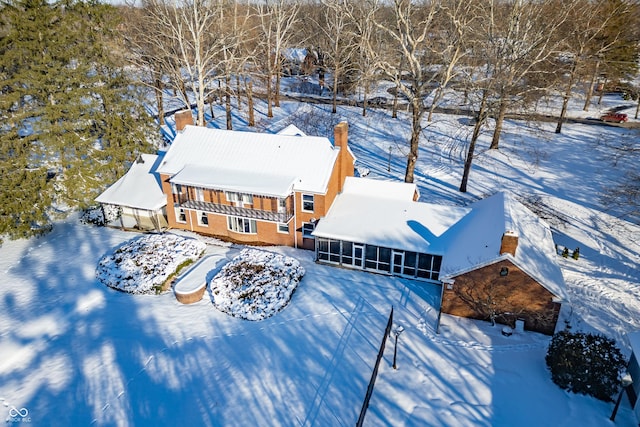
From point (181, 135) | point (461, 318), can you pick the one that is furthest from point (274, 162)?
point (461, 318)

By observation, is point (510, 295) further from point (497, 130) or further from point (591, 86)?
point (591, 86)

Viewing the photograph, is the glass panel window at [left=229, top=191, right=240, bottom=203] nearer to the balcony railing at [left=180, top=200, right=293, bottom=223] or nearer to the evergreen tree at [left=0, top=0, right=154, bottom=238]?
the balcony railing at [left=180, top=200, right=293, bottom=223]

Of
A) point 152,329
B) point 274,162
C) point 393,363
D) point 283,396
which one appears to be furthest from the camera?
point 274,162

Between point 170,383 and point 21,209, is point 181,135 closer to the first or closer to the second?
A: point 21,209

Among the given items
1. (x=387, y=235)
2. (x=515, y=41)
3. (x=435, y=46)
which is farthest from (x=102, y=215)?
(x=435, y=46)

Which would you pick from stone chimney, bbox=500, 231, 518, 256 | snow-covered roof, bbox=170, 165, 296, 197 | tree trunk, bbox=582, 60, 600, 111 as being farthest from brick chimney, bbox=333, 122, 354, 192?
tree trunk, bbox=582, 60, 600, 111
